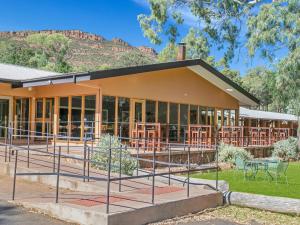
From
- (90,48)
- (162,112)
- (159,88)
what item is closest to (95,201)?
(159,88)

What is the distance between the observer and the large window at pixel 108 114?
54.8ft

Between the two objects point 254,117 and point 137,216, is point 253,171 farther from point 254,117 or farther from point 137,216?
point 254,117

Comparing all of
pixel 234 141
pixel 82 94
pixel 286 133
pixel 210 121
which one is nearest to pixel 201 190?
pixel 82 94

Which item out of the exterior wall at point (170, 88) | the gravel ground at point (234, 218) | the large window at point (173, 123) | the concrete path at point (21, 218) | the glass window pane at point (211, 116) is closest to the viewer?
the concrete path at point (21, 218)

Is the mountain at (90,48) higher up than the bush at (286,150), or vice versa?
the mountain at (90,48)

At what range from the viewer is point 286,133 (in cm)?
2691

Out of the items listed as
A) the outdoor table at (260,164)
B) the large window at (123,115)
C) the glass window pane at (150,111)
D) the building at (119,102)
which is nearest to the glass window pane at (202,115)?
the building at (119,102)

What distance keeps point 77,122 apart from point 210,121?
8546 millimetres

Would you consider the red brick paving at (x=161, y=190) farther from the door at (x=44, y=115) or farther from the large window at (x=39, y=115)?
the large window at (x=39, y=115)

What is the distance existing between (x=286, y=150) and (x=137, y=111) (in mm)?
8864

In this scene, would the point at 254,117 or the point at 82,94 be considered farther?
the point at 254,117

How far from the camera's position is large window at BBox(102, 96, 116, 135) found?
1670cm

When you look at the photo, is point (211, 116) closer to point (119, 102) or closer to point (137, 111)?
point (137, 111)

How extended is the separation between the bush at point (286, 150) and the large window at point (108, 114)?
980cm
